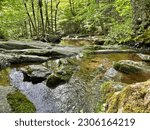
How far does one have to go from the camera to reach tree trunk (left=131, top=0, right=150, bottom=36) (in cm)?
1313

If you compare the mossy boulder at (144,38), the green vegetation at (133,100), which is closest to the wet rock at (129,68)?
the green vegetation at (133,100)

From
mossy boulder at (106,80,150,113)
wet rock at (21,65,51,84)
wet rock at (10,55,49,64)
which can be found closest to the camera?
mossy boulder at (106,80,150,113)

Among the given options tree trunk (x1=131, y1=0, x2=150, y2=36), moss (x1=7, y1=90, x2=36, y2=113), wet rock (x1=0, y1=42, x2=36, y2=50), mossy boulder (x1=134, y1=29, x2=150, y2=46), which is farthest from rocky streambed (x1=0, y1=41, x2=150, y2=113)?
tree trunk (x1=131, y1=0, x2=150, y2=36)

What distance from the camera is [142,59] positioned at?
9117 mm

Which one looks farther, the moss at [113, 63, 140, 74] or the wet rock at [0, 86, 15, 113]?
the moss at [113, 63, 140, 74]

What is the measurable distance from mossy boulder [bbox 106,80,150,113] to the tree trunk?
9829 millimetres

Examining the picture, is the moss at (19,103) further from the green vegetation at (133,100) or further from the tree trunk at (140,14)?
the tree trunk at (140,14)

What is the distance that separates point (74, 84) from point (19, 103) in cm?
176

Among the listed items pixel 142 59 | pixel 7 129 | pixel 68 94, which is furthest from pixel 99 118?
pixel 142 59

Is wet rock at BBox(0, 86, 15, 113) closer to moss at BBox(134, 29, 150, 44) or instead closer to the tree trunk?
moss at BBox(134, 29, 150, 44)

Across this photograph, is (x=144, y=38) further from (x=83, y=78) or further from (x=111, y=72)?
(x=83, y=78)

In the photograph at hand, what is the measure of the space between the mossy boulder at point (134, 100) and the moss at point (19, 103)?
2.00 metres

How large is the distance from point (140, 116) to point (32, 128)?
1.06 meters

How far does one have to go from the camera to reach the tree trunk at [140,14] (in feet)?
43.1
